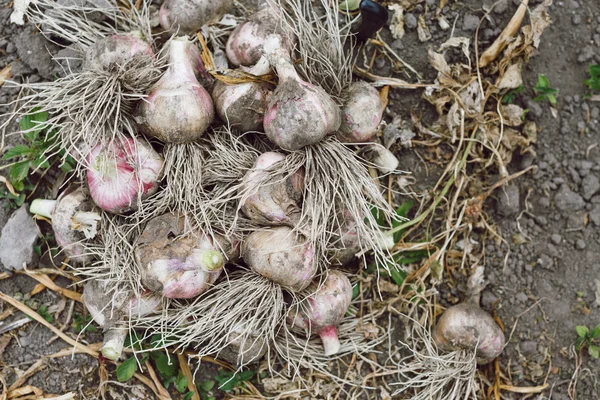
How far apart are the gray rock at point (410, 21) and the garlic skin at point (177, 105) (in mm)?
667

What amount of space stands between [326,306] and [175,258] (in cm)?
41

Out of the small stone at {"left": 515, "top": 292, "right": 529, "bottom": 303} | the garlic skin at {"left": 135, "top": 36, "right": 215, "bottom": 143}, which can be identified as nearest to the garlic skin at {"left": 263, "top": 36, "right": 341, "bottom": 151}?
the garlic skin at {"left": 135, "top": 36, "right": 215, "bottom": 143}

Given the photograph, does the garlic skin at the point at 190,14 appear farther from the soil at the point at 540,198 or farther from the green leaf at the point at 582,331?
the green leaf at the point at 582,331

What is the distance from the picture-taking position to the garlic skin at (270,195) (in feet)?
4.69

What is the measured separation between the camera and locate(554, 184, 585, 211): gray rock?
5.55 ft

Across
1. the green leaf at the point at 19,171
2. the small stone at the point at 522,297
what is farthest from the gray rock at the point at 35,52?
the small stone at the point at 522,297

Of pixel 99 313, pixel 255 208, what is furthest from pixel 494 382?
pixel 99 313

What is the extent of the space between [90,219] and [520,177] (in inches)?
49.2

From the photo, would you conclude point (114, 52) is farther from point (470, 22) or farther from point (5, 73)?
point (470, 22)

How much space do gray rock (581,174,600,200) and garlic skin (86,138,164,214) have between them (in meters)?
1.22

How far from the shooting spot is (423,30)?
1.71m

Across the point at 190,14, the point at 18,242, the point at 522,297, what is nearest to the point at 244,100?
the point at 190,14

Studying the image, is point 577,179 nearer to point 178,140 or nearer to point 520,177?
point 520,177

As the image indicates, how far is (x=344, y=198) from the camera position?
1489 mm
